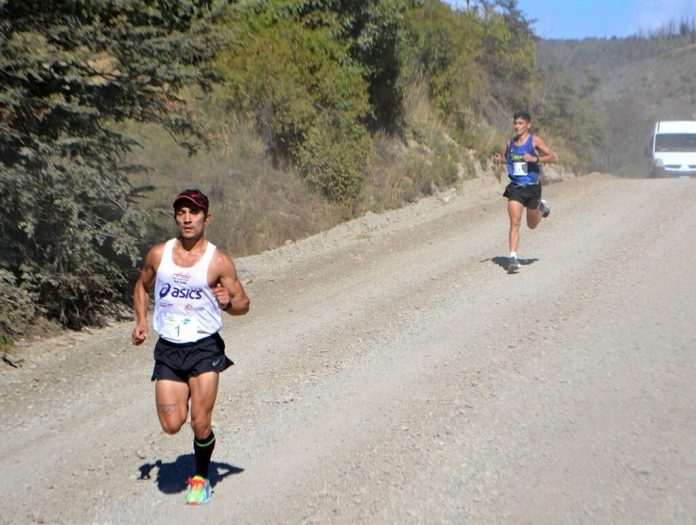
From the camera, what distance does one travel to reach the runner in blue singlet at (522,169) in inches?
448

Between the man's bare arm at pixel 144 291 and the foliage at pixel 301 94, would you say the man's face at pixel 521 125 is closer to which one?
the foliage at pixel 301 94

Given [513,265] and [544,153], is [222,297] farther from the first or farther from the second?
[544,153]

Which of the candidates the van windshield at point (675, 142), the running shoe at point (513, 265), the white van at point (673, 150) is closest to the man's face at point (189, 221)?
the running shoe at point (513, 265)

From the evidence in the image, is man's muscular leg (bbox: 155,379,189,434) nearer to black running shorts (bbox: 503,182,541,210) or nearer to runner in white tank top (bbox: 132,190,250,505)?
runner in white tank top (bbox: 132,190,250,505)

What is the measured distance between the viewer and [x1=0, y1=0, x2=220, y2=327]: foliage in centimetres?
895

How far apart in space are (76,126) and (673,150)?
82.2 feet

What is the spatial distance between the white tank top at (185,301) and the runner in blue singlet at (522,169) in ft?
22.6

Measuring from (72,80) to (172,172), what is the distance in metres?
5.67

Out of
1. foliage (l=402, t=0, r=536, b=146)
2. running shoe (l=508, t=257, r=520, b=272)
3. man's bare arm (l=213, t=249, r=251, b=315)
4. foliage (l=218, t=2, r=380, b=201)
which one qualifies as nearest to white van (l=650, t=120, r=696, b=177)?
foliage (l=402, t=0, r=536, b=146)

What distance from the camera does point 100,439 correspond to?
625 cm

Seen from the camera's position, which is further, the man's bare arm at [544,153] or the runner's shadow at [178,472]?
the man's bare arm at [544,153]

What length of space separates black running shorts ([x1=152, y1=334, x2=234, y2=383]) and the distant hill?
31.7 metres

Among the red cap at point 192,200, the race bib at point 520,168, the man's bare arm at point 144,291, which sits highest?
the red cap at point 192,200

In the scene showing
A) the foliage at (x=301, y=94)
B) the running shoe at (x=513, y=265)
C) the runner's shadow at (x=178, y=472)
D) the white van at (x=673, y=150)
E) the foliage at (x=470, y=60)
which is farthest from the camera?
the white van at (x=673, y=150)
